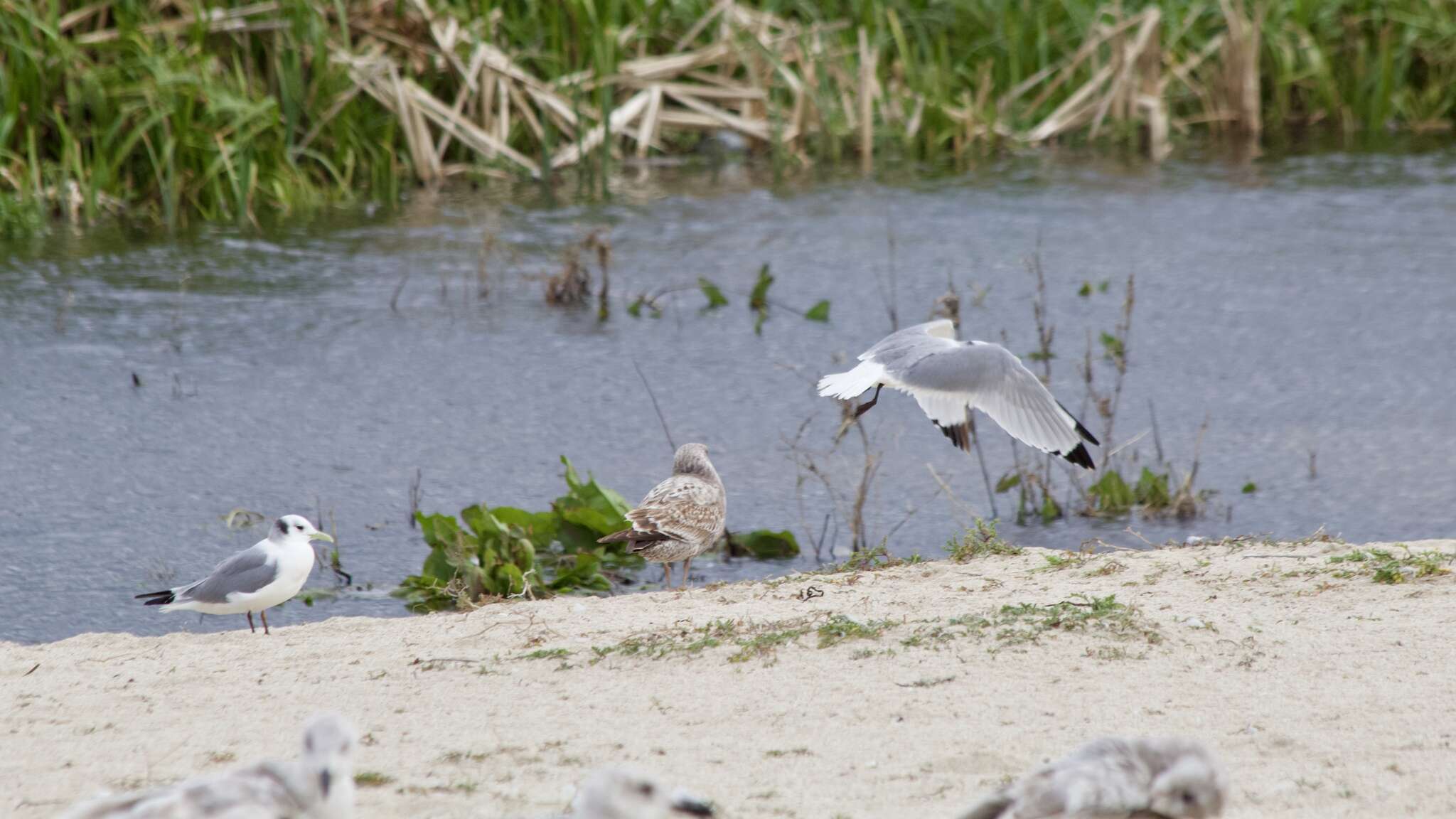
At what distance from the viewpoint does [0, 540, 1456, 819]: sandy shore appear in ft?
13.0

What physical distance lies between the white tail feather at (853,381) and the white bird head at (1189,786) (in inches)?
101

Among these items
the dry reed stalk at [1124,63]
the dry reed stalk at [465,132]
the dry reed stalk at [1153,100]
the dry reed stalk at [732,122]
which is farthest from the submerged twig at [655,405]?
the dry reed stalk at [1153,100]

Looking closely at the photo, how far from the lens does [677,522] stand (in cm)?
614

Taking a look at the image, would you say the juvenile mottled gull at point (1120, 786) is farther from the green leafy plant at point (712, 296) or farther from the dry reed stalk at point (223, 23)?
the dry reed stalk at point (223, 23)

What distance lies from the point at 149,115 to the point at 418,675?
7.96m

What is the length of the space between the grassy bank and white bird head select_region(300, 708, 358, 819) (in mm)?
8848

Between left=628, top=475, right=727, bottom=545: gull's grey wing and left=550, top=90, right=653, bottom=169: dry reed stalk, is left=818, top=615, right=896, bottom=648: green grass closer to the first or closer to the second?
left=628, top=475, right=727, bottom=545: gull's grey wing

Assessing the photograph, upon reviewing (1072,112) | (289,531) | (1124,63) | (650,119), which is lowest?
(289,531)

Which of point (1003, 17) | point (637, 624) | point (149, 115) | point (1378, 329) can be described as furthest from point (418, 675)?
point (1003, 17)

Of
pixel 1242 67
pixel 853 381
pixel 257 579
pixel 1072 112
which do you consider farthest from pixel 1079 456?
pixel 1242 67

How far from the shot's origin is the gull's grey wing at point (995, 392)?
620cm

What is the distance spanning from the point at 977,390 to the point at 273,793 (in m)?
3.61

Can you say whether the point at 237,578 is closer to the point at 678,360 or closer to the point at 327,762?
the point at 327,762

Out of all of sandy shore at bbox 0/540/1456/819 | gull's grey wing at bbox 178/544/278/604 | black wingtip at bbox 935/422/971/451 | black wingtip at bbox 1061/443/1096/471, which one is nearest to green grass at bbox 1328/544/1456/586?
sandy shore at bbox 0/540/1456/819
